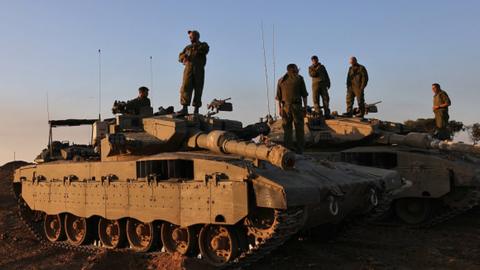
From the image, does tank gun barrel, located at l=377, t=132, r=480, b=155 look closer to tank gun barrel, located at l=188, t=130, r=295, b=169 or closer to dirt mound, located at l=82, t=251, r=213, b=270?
tank gun barrel, located at l=188, t=130, r=295, b=169

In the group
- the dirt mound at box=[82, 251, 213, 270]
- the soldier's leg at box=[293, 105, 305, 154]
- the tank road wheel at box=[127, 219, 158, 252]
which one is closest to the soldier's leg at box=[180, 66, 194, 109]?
the soldier's leg at box=[293, 105, 305, 154]

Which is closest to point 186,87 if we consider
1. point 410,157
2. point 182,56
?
point 182,56

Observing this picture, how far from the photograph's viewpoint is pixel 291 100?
10.6m

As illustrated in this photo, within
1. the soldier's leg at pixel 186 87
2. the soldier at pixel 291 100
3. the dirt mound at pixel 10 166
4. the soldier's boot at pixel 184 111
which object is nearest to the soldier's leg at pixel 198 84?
the soldier's leg at pixel 186 87

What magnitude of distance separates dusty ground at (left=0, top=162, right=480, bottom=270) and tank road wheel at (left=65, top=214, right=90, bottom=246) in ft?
1.53

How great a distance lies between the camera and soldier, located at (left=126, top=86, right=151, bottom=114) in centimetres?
1243

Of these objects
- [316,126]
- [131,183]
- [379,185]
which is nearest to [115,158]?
[131,183]

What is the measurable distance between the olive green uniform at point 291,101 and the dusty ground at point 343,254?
208cm

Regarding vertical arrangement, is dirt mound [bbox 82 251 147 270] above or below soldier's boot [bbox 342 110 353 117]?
below

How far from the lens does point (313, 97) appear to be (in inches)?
661

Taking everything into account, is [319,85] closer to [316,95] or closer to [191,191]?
[316,95]

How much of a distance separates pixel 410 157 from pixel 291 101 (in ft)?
15.4

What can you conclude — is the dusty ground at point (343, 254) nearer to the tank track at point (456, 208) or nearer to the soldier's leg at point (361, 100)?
the tank track at point (456, 208)

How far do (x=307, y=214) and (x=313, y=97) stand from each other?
30.2 feet
